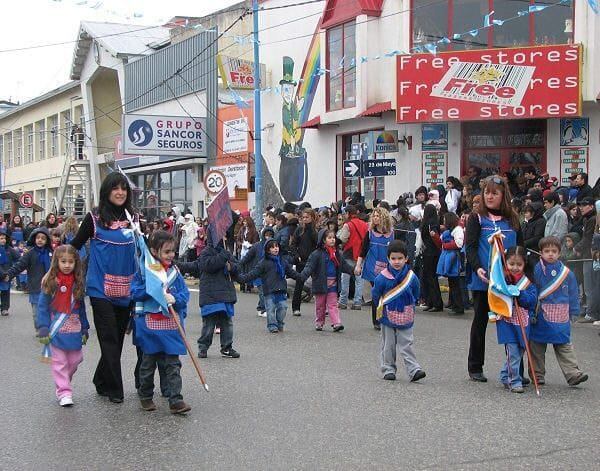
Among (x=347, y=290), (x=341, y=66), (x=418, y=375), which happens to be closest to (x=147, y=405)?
(x=418, y=375)

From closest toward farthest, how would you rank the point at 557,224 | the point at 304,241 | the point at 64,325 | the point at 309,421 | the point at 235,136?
the point at 309,421
the point at 64,325
the point at 557,224
the point at 304,241
the point at 235,136

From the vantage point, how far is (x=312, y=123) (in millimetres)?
25000

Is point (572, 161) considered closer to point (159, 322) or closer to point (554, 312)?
point (554, 312)

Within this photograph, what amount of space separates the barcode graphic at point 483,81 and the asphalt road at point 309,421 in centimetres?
1074

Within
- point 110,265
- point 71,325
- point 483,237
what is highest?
point 483,237

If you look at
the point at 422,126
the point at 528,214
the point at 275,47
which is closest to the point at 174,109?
the point at 275,47

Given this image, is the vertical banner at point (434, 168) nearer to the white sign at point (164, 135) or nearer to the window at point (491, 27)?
the window at point (491, 27)

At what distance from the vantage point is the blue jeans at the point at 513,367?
7883 mm

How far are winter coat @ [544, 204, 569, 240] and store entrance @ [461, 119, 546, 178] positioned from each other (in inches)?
270

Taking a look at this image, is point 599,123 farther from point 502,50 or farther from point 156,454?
point 156,454

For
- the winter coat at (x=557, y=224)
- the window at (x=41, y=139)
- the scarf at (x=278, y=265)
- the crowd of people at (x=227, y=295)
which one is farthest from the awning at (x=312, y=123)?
the window at (x=41, y=139)

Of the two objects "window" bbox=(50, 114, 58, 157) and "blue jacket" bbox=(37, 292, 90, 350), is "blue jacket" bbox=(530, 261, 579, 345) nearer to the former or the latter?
"blue jacket" bbox=(37, 292, 90, 350)

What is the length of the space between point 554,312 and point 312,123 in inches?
683

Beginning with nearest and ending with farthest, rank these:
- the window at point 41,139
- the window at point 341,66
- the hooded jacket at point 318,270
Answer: the hooded jacket at point 318,270 < the window at point 341,66 < the window at point 41,139
